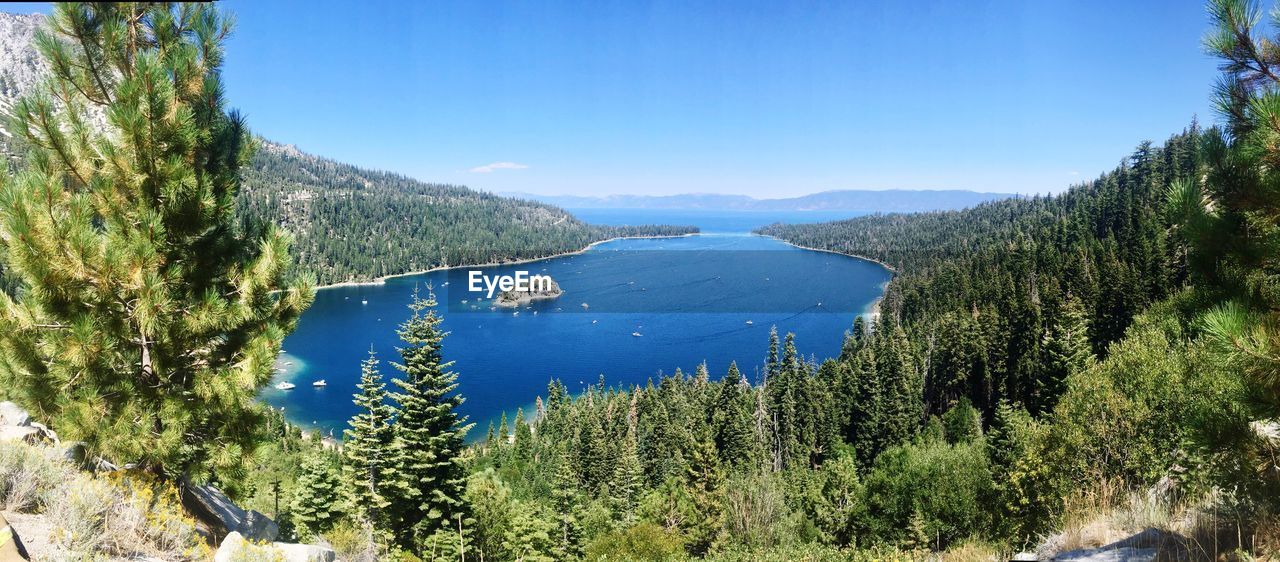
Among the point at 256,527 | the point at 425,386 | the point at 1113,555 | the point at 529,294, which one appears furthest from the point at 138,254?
the point at 529,294

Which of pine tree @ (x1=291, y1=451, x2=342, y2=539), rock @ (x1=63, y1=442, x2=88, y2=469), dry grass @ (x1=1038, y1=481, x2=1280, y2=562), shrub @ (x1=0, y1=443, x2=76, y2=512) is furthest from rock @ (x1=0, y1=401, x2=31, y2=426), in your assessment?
pine tree @ (x1=291, y1=451, x2=342, y2=539)

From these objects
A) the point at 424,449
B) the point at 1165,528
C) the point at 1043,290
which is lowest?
the point at 424,449

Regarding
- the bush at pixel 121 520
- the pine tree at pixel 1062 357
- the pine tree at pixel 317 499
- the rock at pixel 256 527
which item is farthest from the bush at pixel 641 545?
the pine tree at pixel 1062 357

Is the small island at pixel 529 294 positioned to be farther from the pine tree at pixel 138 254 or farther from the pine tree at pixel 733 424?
the pine tree at pixel 138 254

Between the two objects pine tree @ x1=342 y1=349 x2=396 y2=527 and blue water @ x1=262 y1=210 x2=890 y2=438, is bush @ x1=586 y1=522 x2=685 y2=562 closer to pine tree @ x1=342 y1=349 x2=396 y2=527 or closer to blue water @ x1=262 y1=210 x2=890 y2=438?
pine tree @ x1=342 y1=349 x2=396 y2=527

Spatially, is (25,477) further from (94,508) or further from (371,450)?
(371,450)

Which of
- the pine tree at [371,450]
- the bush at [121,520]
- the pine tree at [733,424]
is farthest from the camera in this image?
the pine tree at [733,424]
